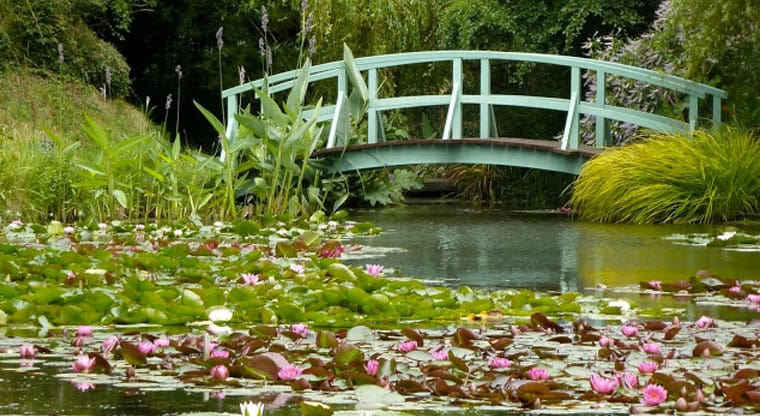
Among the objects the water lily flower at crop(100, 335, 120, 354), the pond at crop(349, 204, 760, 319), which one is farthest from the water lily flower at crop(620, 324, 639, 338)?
the water lily flower at crop(100, 335, 120, 354)

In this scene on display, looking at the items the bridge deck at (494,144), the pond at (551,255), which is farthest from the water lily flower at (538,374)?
the bridge deck at (494,144)

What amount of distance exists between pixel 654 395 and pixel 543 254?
212 inches

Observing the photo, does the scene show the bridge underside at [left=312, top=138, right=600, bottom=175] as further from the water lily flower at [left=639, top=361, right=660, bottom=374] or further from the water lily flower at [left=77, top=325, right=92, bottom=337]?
the water lily flower at [left=639, top=361, right=660, bottom=374]

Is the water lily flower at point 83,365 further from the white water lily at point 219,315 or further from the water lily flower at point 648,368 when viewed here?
the water lily flower at point 648,368

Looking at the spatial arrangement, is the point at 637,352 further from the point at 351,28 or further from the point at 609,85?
the point at 351,28

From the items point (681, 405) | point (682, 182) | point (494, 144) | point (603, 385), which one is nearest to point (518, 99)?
point (494, 144)

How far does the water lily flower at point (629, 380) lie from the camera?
12.3ft

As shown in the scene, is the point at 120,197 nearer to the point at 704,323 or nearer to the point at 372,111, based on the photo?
the point at 372,111

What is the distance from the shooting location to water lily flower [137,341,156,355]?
4184 mm

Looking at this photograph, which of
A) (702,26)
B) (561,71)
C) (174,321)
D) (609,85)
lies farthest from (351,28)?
(174,321)

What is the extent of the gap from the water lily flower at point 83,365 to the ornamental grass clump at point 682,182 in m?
8.36

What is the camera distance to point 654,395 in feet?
11.7

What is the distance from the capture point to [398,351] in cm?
450

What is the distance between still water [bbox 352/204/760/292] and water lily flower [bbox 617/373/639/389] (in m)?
2.97
